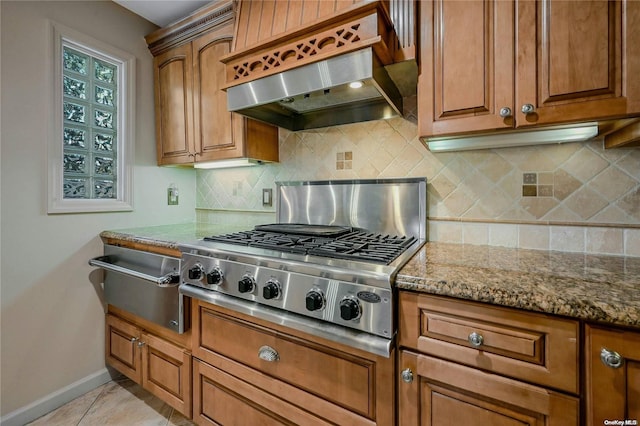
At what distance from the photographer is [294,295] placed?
3.29 feet

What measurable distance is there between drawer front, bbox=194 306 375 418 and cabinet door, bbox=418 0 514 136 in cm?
93

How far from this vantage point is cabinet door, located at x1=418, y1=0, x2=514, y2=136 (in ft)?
3.24

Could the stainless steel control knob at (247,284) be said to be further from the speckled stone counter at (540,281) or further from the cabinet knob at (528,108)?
the cabinet knob at (528,108)

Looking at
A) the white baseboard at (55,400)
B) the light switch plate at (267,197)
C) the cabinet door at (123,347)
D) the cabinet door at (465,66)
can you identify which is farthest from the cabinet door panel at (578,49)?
the white baseboard at (55,400)

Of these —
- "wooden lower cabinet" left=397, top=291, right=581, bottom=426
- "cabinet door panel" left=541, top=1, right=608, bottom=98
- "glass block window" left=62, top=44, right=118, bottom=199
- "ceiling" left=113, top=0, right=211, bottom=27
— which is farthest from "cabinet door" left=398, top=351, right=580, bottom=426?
"ceiling" left=113, top=0, right=211, bottom=27

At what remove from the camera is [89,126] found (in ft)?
6.08

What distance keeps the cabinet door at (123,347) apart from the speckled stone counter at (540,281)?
67.5 inches

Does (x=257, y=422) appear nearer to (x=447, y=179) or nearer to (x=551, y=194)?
(x=447, y=179)

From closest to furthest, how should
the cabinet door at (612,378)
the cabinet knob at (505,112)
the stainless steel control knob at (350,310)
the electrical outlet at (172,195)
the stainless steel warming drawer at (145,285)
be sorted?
the cabinet door at (612,378), the stainless steel control knob at (350,310), the cabinet knob at (505,112), the stainless steel warming drawer at (145,285), the electrical outlet at (172,195)

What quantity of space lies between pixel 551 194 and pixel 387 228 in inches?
29.2

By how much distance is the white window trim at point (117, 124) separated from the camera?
1661 millimetres

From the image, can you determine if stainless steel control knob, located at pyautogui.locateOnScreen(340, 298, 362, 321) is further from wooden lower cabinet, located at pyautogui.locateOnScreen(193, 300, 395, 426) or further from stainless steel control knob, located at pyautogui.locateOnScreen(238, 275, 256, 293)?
stainless steel control knob, located at pyautogui.locateOnScreen(238, 275, 256, 293)

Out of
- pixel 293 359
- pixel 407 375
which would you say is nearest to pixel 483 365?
pixel 407 375

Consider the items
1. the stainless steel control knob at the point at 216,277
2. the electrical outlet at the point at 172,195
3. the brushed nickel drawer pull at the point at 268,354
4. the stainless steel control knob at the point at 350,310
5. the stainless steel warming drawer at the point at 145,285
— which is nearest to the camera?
the stainless steel control knob at the point at 350,310
